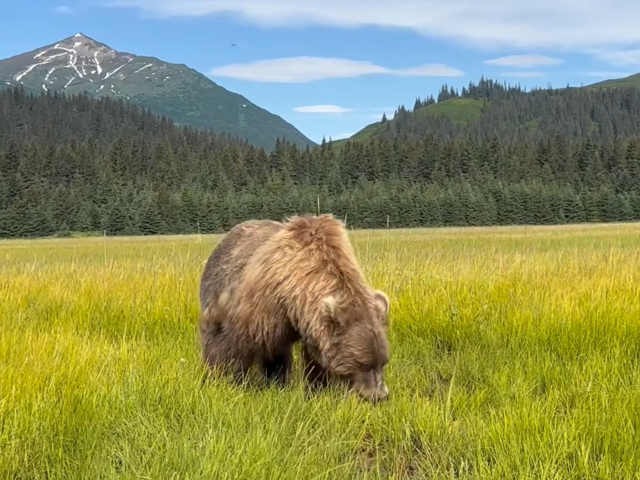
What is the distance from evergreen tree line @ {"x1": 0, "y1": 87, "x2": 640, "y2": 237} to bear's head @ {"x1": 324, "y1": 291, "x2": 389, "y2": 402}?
282 feet

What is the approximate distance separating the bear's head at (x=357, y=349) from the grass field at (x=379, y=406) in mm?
162

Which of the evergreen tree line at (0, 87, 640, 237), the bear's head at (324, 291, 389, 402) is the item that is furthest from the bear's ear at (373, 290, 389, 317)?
the evergreen tree line at (0, 87, 640, 237)

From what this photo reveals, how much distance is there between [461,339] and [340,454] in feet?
9.88

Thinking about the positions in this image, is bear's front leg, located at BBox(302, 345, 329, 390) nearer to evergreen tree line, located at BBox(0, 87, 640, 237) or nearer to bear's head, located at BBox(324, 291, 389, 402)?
bear's head, located at BBox(324, 291, 389, 402)

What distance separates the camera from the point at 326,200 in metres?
105

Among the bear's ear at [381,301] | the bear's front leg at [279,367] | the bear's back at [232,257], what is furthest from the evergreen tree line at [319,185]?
the bear's ear at [381,301]

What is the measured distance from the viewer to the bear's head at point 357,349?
15.4 ft

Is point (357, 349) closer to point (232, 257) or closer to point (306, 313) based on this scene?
point (306, 313)

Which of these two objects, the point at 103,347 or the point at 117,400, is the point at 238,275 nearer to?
the point at 103,347

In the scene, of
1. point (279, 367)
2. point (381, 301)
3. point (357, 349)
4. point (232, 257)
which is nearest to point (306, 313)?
point (357, 349)

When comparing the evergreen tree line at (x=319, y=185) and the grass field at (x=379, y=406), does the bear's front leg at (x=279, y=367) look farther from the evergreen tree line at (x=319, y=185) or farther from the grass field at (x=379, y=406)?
the evergreen tree line at (x=319, y=185)

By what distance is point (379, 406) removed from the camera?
462 centimetres

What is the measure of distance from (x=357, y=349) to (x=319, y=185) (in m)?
120

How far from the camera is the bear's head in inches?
185
